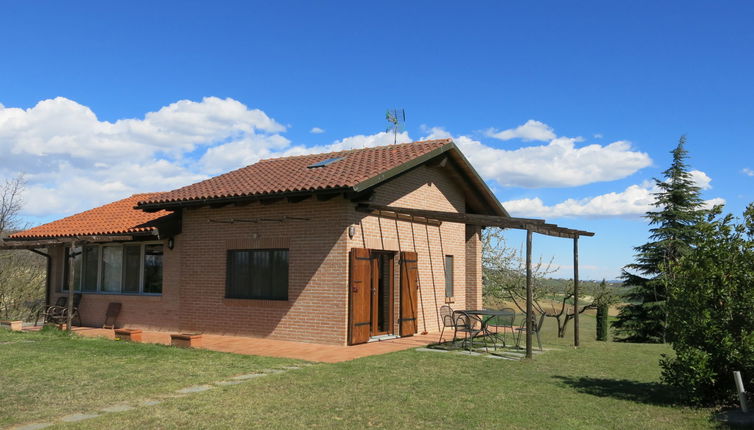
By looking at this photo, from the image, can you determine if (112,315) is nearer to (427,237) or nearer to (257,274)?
(257,274)

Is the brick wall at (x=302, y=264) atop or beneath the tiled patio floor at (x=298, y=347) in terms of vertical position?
atop

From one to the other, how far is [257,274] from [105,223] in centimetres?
580

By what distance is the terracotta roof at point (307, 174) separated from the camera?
11.4m

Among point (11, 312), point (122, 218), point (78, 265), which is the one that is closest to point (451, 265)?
point (122, 218)

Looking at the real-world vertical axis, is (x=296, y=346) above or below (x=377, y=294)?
below

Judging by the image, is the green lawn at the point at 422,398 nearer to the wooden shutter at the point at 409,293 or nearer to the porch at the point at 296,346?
the porch at the point at 296,346

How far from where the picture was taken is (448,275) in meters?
15.5

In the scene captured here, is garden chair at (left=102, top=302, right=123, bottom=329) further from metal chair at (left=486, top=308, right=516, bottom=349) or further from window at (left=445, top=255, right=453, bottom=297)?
metal chair at (left=486, top=308, right=516, bottom=349)

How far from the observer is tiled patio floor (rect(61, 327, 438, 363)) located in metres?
10.1

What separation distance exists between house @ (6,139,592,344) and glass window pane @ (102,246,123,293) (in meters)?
0.03

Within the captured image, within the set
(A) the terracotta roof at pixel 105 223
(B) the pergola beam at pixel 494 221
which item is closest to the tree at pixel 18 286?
(A) the terracotta roof at pixel 105 223

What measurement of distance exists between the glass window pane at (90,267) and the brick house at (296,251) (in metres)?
0.03

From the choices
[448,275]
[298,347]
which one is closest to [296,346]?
[298,347]

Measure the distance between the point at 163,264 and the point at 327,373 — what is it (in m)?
7.50
